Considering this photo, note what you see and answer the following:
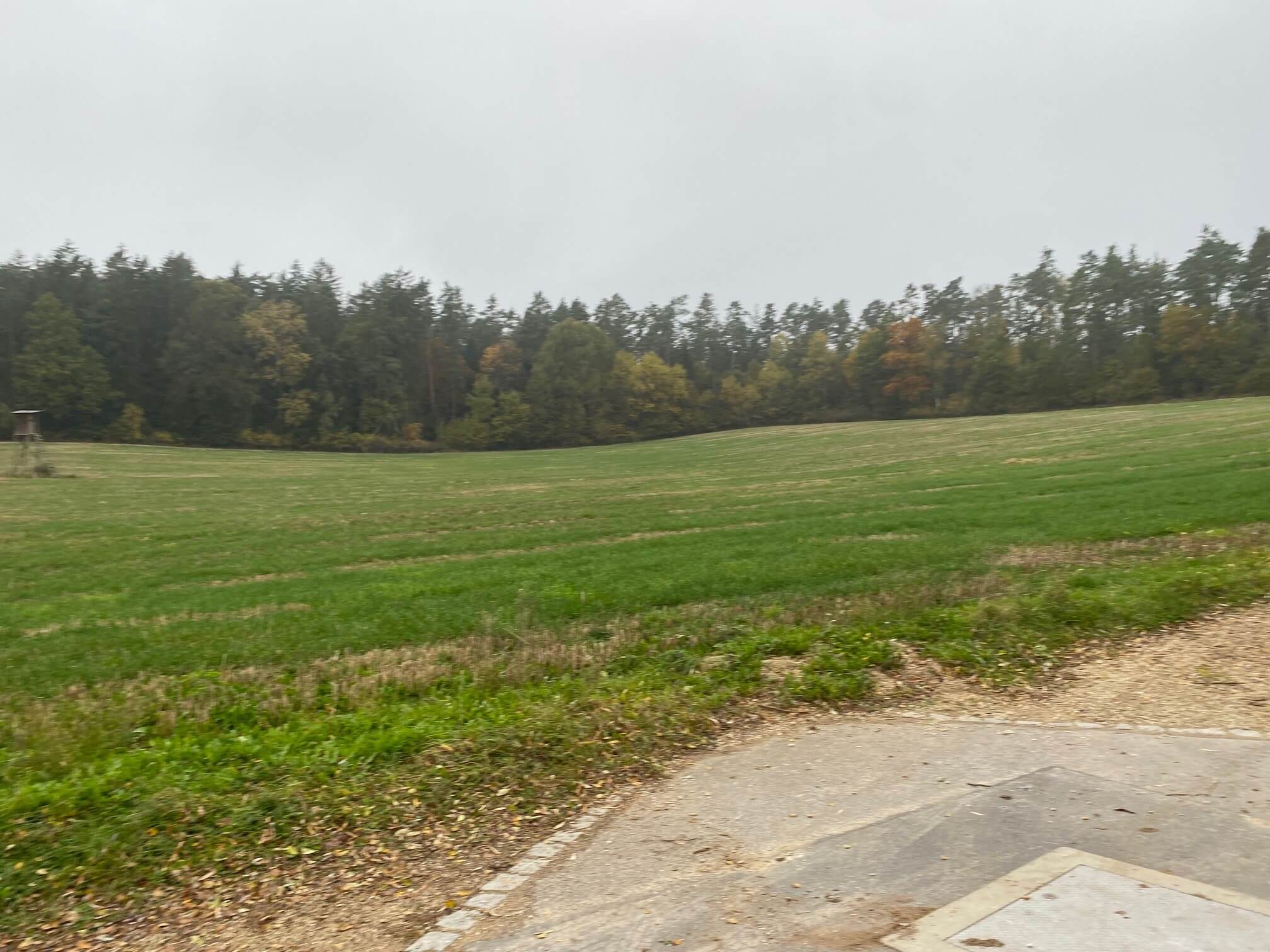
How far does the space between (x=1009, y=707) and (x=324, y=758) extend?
5834 mm

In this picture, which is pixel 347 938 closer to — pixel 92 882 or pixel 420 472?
pixel 92 882

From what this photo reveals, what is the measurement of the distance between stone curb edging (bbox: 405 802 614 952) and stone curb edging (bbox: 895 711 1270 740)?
3154mm

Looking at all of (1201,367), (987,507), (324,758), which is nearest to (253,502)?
(987,507)

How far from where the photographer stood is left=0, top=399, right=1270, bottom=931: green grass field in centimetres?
586

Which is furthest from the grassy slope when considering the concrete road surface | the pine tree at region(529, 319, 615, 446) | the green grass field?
the pine tree at region(529, 319, 615, 446)

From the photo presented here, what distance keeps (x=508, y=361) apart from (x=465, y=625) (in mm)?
96764

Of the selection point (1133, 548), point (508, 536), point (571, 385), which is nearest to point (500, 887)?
point (1133, 548)

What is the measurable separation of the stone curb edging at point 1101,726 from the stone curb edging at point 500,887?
3.15m

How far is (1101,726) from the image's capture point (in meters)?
6.85

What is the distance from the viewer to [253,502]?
3319 cm

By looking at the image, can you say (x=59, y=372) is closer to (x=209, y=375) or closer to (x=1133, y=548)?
(x=209, y=375)

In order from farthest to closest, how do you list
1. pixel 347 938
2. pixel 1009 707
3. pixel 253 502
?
pixel 253 502 → pixel 1009 707 → pixel 347 938

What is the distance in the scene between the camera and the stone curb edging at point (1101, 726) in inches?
257

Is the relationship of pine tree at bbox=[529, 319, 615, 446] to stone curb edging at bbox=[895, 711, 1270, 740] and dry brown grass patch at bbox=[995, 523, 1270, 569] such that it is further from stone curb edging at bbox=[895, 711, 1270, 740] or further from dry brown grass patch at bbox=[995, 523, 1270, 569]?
stone curb edging at bbox=[895, 711, 1270, 740]
